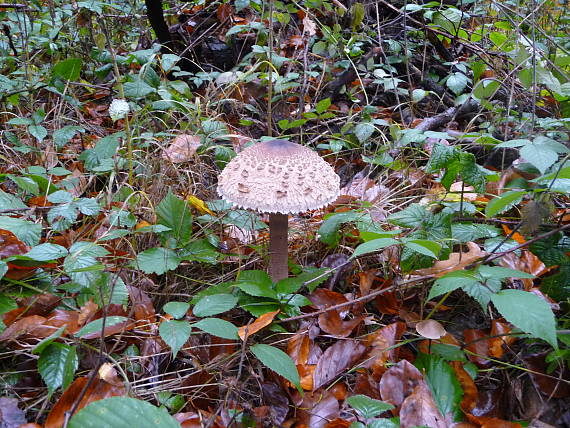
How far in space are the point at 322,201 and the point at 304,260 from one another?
63 cm

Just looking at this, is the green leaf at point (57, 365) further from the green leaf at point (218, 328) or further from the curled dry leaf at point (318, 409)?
the curled dry leaf at point (318, 409)

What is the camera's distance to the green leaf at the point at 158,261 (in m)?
1.84

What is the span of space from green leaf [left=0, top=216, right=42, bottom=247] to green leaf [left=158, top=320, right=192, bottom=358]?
0.75 m

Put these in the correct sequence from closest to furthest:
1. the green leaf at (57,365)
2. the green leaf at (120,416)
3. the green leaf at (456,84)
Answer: the green leaf at (120,416), the green leaf at (57,365), the green leaf at (456,84)

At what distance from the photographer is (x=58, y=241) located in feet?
7.47

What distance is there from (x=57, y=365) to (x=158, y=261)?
1.85 ft

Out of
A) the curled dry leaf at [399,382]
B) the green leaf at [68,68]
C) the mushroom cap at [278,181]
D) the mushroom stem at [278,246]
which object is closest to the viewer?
the curled dry leaf at [399,382]

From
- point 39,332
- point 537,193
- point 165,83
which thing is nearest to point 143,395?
point 39,332

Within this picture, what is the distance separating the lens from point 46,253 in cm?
165

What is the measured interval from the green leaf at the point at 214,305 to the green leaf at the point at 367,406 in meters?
0.56

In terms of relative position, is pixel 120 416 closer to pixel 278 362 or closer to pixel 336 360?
pixel 278 362

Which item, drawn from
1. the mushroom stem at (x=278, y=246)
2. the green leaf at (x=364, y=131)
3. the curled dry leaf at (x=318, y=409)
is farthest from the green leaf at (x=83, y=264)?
the green leaf at (x=364, y=131)

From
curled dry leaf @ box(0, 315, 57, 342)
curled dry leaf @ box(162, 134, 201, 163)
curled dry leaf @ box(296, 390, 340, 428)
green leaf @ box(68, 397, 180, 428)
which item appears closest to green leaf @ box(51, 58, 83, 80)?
curled dry leaf @ box(162, 134, 201, 163)

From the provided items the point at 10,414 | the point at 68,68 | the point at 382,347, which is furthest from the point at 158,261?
the point at 68,68
